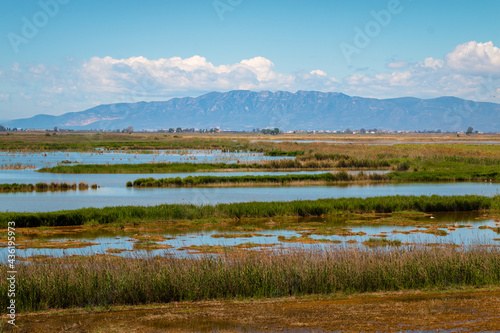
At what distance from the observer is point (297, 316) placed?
37.7ft

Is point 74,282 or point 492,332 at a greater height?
point 74,282

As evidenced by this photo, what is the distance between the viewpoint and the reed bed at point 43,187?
131 ft

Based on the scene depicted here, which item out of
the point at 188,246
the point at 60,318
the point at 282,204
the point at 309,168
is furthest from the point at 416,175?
the point at 60,318

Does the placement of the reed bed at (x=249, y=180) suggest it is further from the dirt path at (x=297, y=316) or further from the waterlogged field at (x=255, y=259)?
the dirt path at (x=297, y=316)

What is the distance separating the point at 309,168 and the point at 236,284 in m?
47.2

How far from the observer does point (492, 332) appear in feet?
34.0

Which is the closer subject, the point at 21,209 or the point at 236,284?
the point at 236,284

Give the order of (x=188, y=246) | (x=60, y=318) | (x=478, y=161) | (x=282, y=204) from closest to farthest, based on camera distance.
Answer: (x=60, y=318) < (x=188, y=246) < (x=282, y=204) < (x=478, y=161)

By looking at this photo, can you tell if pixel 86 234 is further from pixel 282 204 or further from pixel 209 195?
pixel 209 195

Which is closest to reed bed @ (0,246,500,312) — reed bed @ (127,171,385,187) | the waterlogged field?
the waterlogged field

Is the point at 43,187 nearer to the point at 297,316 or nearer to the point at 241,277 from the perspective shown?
the point at 241,277

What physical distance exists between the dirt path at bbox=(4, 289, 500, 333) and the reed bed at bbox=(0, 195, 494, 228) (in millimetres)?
14232

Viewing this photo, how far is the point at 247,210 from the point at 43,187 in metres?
21.1

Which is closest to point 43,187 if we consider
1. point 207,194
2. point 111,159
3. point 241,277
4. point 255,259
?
point 207,194
